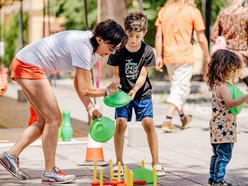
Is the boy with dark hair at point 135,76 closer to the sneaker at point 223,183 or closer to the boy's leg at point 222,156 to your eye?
the sneaker at point 223,183

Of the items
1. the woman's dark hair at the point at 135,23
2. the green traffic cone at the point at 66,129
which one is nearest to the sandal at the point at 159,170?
the woman's dark hair at the point at 135,23

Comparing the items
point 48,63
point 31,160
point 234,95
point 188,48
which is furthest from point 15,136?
point 234,95

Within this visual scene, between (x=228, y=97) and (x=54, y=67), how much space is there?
63.8 inches

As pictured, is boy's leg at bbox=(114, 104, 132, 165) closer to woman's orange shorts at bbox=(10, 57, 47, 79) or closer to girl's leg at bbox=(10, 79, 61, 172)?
girl's leg at bbox=(10, 79, 61, 172)

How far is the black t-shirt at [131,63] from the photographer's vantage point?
7926mm

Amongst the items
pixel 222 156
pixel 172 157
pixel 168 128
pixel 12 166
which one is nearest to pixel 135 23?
pixel 222 156

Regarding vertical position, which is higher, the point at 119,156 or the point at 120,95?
the point at 120,95

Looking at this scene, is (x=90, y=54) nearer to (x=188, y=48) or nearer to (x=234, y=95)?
(x=234, y=95)

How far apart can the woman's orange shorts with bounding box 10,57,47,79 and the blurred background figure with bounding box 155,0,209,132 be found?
4.29 meters

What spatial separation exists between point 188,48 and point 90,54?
475cm

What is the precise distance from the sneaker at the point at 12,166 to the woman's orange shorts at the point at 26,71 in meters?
0.80

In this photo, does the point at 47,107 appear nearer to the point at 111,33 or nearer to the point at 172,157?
the point at 111,33

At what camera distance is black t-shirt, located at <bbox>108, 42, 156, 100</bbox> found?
793cm

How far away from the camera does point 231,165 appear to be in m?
8.42
